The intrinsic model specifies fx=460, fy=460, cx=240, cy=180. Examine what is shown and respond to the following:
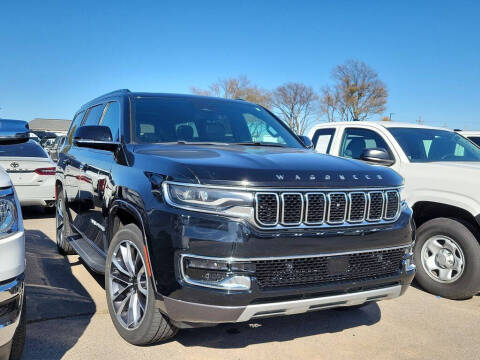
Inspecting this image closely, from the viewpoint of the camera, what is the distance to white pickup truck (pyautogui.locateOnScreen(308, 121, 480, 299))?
15.1 ft

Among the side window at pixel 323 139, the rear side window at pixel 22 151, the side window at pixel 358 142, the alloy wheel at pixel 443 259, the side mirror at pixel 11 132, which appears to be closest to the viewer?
the side mirror at pixel 11 132

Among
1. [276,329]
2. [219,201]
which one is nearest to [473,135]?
[276,329]

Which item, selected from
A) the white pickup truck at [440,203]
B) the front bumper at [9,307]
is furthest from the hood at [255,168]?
the white pickup truck at [440,203]

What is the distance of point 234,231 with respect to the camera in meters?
2.64

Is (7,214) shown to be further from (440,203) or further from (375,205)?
(440,203)

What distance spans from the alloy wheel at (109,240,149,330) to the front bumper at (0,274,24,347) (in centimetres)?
75

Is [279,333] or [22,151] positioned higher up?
[22,151]

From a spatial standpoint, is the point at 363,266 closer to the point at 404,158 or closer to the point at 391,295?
the point at 391,295

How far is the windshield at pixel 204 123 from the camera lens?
3.88 meters

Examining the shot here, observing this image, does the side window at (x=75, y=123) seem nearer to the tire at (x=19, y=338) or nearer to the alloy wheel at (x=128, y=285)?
the alloy wheel at (x=128, y=285)

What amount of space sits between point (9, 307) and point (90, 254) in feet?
5.58

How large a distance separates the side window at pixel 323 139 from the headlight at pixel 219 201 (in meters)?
4.07

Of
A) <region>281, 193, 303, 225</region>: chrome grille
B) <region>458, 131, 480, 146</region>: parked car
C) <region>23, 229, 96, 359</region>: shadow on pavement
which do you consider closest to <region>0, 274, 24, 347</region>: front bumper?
<region>23, 229, 96, 359</region>: shadow on pavement

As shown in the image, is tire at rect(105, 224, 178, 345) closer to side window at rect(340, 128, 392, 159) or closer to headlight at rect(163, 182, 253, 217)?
headlight at rect(163, 182, 253, 217)
